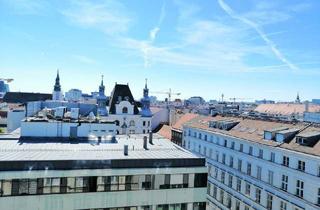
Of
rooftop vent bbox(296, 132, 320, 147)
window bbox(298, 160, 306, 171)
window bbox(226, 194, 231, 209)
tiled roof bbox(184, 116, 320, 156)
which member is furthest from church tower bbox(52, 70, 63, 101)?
window bbox(298, 160, 306, 171)

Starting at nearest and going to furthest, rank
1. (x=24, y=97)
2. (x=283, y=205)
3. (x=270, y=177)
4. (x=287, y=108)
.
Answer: (x=283, y=205)
(x=270, y=177)
(x=287, y=108)
(x=24, y=97)

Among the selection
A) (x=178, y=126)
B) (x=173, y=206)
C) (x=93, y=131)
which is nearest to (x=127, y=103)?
(x=178, y=126)

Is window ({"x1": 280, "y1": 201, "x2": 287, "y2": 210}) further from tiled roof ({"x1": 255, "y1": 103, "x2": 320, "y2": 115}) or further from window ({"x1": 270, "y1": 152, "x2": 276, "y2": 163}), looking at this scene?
tiled roof ({"x1": 255, "y1": 103, "x2": 320, "y2": 115})

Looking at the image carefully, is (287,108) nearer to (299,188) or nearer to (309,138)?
(309,138)

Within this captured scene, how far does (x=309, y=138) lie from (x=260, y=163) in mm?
A: 7691

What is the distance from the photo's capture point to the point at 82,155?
29.5 m

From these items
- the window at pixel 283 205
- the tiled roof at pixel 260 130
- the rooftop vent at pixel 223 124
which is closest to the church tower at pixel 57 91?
the tiled roof at pixel 260 130

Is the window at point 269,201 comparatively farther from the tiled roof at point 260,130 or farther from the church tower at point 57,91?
the church tower at point 57,91

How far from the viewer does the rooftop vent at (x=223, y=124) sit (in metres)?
56.8

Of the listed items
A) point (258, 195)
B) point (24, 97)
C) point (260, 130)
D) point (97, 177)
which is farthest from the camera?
point (24, 97)

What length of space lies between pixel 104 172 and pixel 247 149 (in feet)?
84.1

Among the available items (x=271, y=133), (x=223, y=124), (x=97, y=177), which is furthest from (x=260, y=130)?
(x=97, y=177)

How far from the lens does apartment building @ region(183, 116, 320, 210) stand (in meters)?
38.0

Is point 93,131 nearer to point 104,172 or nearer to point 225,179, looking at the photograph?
point 104,172
